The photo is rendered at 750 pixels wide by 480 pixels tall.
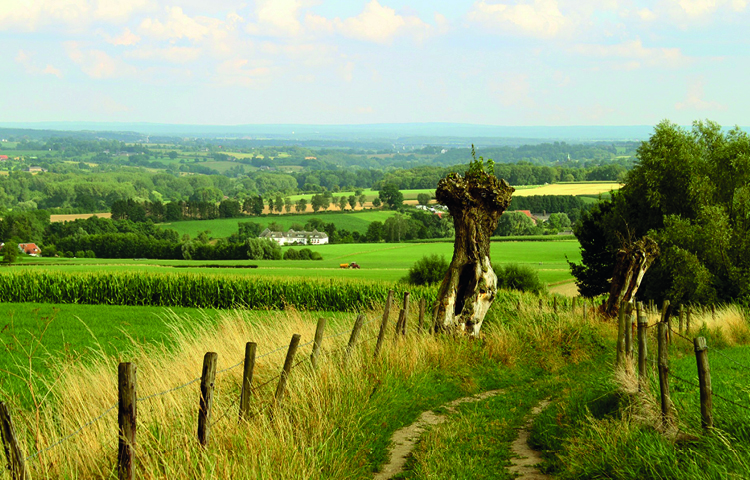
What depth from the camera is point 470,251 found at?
1344 cm

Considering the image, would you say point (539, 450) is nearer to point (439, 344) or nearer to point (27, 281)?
point (439, 344)

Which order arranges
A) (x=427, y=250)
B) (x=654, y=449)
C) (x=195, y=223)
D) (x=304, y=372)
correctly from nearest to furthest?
(x=654, y=449) < (x=304, y=372) < (x=427, y=250) < (x=195, y=223)

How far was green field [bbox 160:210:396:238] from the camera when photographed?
411 feet

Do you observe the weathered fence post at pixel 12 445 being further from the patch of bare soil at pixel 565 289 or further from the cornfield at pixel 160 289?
the patch of bare soil at pixel 565 289

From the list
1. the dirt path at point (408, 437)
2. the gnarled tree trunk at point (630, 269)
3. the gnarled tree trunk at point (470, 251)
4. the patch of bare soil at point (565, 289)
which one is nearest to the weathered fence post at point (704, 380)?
the dirt path at point (408, 437)

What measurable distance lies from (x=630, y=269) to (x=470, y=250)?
7332 millimetres

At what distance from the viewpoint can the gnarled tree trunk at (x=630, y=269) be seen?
18125 mm

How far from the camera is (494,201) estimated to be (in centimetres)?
1366

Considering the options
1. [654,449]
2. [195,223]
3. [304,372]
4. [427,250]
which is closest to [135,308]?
[304,372]

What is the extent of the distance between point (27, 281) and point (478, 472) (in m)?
30.0

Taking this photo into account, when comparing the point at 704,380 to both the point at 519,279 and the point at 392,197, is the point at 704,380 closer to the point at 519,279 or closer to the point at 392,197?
the point at 519,279

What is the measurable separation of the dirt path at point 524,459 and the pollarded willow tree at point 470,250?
191 inches

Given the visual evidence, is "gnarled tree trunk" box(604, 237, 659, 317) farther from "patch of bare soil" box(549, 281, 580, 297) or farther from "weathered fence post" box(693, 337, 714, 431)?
"patch of bare soil" box(549, 281, 580, 297)

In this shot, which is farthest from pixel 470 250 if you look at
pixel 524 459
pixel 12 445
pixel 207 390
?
pixel 12 445
